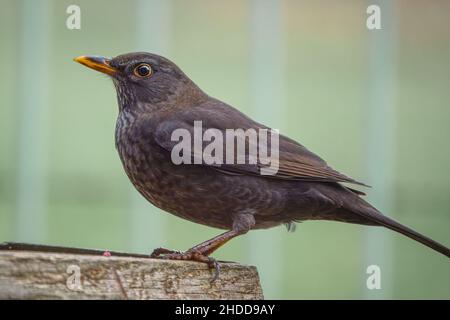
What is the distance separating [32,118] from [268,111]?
2.55 meters

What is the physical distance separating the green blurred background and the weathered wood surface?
231 inches

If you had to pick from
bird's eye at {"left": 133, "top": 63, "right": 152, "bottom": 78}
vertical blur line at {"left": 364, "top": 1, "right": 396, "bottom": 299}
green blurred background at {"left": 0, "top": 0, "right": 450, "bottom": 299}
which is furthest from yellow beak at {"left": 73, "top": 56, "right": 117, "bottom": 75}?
vertical blur line at {"left": 364, "top": 1, "right": 396, "bottom": 299}

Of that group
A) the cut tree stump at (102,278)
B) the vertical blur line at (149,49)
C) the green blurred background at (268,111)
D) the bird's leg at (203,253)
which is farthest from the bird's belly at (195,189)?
the vertical blur line at (149,49)

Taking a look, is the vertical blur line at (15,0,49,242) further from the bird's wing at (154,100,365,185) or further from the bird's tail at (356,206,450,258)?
the bird's tail at (356,206,450,258)

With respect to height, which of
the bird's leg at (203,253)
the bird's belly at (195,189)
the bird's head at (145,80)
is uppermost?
the bird's head at (145,80)

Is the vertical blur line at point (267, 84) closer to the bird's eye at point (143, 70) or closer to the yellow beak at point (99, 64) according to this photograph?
the bird's eye at point (143, 70)

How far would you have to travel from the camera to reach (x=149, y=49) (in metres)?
9.64

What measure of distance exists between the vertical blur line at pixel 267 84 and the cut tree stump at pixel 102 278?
237 inches

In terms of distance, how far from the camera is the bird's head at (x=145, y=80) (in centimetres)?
496

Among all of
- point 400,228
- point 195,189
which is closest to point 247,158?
point 195,189

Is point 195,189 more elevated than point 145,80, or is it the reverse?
point 145,80

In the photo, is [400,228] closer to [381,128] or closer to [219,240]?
[219,240]
